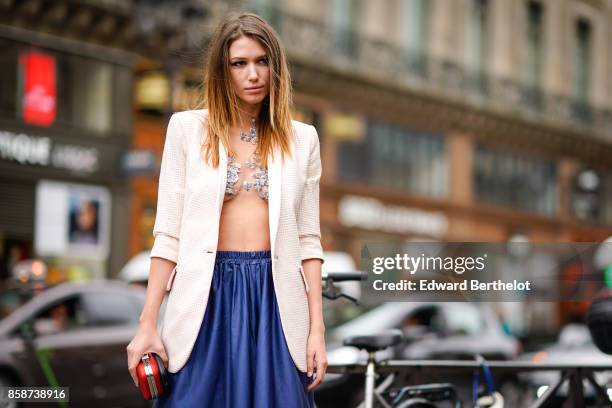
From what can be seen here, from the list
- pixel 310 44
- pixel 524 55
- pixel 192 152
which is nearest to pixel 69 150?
pixel 310 44

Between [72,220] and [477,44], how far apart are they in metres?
19.6

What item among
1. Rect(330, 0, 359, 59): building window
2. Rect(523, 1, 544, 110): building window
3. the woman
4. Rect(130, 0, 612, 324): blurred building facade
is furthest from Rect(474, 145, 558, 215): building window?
the woman

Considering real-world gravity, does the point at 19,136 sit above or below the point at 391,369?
above

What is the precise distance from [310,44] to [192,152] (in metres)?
27.0

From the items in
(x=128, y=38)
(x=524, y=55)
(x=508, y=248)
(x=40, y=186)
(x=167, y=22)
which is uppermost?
(x=524, y=55)

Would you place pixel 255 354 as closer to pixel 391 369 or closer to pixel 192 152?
pixel 192 152

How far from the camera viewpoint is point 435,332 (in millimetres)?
14656

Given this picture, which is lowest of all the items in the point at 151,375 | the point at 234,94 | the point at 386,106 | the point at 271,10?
the point at 151,375

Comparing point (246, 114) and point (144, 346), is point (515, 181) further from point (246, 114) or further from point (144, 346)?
point (144, 346)

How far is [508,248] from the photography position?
19.1 ft

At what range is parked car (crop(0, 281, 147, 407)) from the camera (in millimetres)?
11219

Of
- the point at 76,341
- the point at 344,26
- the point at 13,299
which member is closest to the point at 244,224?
the point at 76,341

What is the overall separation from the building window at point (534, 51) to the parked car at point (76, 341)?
100 ft

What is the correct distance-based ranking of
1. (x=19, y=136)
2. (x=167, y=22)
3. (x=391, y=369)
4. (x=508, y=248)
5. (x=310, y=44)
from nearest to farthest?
(x=508, y=248), (x=391, y=369), (x=167, y=22), (x=19, y=136), (x=310, y=44)
